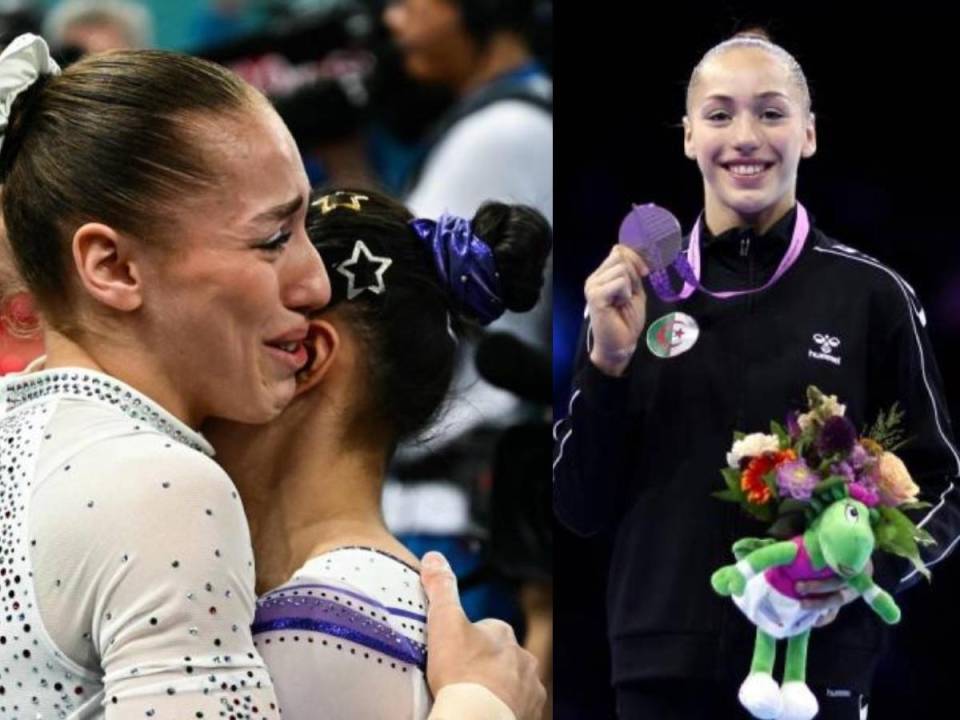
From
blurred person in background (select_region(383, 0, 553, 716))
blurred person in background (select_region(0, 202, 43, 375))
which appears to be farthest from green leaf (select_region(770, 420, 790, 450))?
blurred person in background (select_region(383, 0, 553, 716))

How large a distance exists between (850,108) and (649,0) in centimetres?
28

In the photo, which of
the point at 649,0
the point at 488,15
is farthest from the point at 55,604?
the point at 488,15

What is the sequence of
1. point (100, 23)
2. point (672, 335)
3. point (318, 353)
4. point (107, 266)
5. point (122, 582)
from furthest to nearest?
point (100, 23) < point (318, 353) < point (672, 335) < point (107, 266) < point (122, 582)

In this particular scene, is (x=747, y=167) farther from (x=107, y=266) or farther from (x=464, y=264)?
(x=107, y=266)

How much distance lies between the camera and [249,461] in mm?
2285

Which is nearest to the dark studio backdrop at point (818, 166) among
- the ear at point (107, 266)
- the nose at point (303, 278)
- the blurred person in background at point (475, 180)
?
the nose at point (303, 278)

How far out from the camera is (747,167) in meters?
2.18

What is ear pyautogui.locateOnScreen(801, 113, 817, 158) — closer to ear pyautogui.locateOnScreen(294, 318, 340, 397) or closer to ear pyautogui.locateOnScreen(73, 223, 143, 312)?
ear pyautogui.locateOnScreen(294, 318, 340, 397)

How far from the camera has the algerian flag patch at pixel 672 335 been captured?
2.15 m

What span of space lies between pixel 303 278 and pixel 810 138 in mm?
628

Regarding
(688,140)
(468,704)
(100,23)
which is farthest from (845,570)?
(100,23)

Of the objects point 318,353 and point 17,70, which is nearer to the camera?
point 17,70

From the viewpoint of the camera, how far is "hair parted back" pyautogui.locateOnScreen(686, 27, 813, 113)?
85.0 inches

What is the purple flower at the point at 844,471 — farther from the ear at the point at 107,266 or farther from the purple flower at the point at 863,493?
the ear at the point at 107,266
